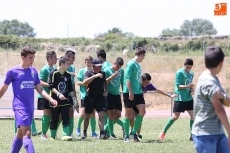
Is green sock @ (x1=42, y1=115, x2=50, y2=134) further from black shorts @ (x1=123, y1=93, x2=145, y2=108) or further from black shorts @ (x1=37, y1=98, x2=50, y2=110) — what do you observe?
black shorts @ (x1=123, y1=93, x2=145, y2=108)

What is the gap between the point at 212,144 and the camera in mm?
6938

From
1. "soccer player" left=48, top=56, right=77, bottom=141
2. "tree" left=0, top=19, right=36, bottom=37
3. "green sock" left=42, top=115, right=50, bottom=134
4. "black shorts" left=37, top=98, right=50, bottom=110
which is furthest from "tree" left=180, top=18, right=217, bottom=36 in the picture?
"soccer player" left=48, top=56, right=77, bottom=141

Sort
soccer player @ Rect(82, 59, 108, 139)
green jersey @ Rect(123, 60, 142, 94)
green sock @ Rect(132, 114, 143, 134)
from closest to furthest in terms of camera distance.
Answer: green jersey @ Rect(123, 60, 142, 94)
green sock @ Rect(132, 114, 143, 134)
soccer player @ Rect(82, 59, 108, 139)

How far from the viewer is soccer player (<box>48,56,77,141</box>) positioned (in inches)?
533

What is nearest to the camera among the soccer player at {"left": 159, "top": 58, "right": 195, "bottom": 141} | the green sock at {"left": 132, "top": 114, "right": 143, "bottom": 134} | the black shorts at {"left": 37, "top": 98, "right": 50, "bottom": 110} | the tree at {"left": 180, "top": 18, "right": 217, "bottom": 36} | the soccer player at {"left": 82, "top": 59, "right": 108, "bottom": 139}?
the green sock at {"left": 132, "top": 114, "right": 143, "bottom": 134}

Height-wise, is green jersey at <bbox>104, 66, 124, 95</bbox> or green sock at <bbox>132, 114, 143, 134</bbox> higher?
green jersey at <bbox>104, 66, 124, 95</bbox>

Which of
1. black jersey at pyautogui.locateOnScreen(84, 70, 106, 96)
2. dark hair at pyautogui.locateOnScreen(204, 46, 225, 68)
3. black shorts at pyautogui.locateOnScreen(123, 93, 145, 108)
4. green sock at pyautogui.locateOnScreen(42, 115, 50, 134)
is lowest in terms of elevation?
green sock at pyautogui.locateOnScreen(42, 115, 50, 134)

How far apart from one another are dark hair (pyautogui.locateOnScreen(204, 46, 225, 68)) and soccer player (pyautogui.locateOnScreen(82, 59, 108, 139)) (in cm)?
731

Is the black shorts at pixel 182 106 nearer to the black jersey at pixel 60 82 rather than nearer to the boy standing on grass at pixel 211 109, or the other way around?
the black jersey at pixel 60 82

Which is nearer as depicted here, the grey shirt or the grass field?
the grey shirt

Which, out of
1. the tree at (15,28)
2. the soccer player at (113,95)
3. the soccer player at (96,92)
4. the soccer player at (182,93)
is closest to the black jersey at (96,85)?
the soccer player at (96,92)

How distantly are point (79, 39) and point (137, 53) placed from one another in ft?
179

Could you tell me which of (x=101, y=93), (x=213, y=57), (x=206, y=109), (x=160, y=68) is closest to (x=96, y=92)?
(x=101, y=93)

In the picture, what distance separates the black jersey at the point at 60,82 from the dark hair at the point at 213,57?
7030 mm
